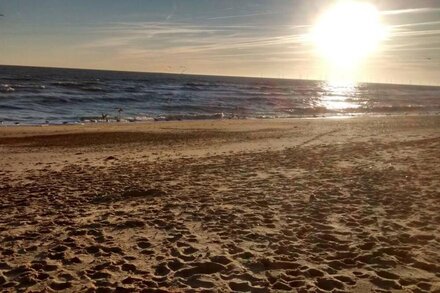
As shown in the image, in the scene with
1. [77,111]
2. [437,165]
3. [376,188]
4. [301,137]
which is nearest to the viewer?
[376,188]

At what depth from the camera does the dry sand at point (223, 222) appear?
4773mm

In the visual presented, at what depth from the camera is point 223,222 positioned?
6.67m

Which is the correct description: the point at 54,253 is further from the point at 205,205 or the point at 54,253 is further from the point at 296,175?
the point at 296,175

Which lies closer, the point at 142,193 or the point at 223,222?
the point at 223,222

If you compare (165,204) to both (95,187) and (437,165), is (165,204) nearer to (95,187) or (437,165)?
(95,187)

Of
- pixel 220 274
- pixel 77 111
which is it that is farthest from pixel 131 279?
pixel 77 111

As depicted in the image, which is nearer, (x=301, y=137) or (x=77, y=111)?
(x=301, y=137)

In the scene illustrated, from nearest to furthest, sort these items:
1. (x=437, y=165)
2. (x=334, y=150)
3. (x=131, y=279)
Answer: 1. (x=131, y=279)
2. (x=437, y=165)
3. (x=334, y=150)

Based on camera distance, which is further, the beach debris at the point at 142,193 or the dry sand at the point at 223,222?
the beach debris at the point at 142,193

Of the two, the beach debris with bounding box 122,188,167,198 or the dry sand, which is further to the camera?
the beach debris with bounding box 122,188,167,198

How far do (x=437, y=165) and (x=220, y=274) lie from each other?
26.7 ft

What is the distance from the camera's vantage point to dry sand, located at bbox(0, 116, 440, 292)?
4.77 m

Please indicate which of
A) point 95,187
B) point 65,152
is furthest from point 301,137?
point 95,187

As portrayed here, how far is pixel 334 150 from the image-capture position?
14.0m
